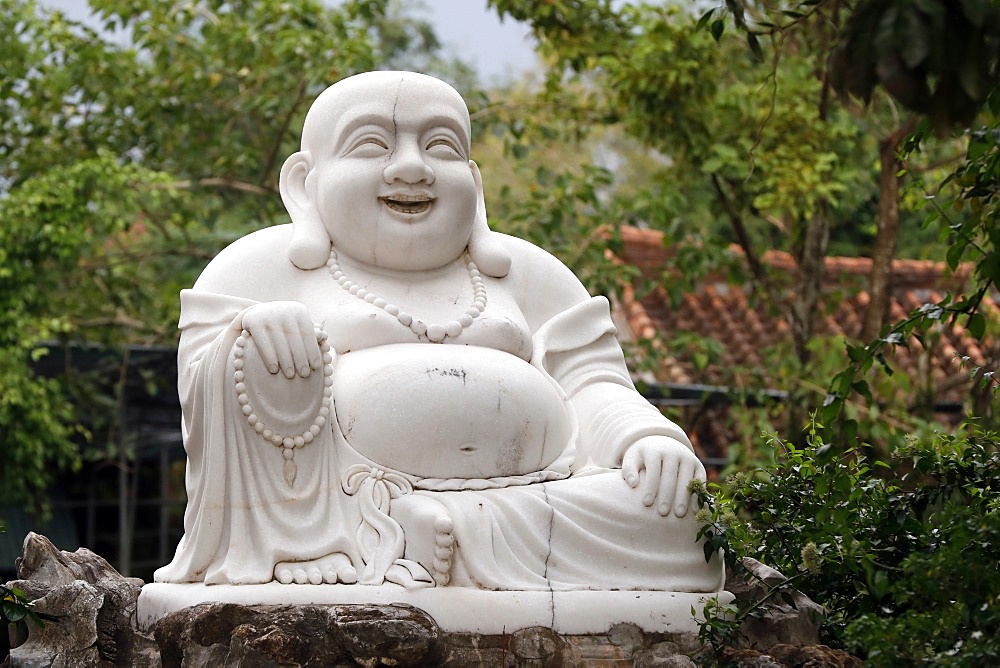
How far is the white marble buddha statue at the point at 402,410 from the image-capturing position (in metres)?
5.24

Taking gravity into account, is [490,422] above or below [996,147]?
below

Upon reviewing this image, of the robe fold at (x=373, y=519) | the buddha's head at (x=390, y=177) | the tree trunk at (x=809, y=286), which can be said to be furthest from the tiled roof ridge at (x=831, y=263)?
the robe fold at (x=373, y=519)

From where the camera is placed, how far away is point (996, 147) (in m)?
4.45

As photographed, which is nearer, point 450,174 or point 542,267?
point 450,174

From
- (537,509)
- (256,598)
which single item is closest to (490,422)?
(537,509)

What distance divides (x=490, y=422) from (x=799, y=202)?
16.7 feet

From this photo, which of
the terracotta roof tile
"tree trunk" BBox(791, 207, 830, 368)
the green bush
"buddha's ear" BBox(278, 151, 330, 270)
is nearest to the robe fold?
the green bush

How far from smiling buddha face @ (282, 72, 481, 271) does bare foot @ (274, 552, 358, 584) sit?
4.37 feet

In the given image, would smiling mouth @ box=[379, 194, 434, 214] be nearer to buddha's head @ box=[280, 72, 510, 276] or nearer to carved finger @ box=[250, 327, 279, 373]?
buddha's head @ box=[280, 72, 510, 276]

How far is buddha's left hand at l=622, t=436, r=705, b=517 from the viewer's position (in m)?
5.43

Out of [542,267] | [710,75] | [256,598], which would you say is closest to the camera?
[256,598]

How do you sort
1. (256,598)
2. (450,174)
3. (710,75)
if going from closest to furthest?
(256,598) < (450,174) < (710,75)

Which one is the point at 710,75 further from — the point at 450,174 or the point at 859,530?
the point at 859,530

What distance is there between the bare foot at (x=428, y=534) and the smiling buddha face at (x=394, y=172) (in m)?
1.15
